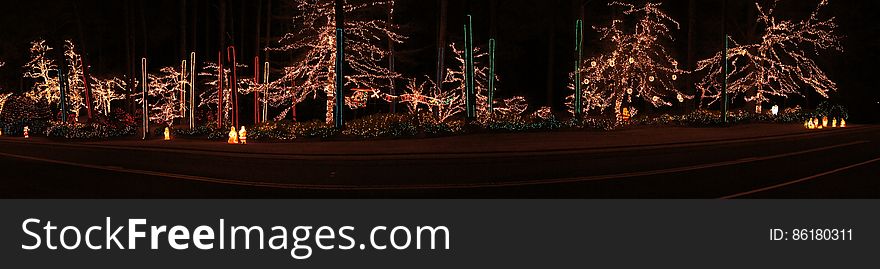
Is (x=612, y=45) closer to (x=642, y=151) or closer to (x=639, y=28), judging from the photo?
(x=639, y=28)

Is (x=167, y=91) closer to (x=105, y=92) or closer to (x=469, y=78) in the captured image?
(x=105, y=92)

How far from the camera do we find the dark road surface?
13617 millimetres

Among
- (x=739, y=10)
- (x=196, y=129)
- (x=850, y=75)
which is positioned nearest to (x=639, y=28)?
(x=739, y=10)

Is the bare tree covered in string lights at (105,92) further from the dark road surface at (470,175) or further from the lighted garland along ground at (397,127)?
the dark road surface at (470,175)

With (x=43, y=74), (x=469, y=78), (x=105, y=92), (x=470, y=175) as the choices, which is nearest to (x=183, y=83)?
(x=469, y=78)

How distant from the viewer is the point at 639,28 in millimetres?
44594

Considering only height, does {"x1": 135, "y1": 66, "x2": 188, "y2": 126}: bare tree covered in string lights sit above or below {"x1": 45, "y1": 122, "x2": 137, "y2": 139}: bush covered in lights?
above

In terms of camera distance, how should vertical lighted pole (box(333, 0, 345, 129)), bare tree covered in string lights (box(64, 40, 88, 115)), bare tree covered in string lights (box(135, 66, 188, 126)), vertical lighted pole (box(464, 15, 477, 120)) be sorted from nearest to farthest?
vertical lighted pole (box(333, 0, 345, 129))
vertical lighted pole (box(464, 15, 477, 120))
bare tree covered in string lights (box(135, 66, 188, 126))
bare tree covered in string lights (box(64, 40, 88, 115))

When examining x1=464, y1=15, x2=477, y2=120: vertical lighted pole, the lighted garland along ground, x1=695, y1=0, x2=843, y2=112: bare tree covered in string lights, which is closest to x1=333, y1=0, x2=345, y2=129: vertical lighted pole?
the lighted garland along ground

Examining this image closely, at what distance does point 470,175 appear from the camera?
17156mm

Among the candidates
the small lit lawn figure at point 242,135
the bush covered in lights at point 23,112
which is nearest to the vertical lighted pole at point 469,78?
the small lit lawn figure at point 242,135

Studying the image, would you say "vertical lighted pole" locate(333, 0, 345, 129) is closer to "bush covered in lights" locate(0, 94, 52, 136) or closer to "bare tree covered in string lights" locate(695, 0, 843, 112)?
"bare tree covered in string lights" locate(695, 0, 843, 112)

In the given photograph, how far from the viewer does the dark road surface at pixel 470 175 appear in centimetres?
1362

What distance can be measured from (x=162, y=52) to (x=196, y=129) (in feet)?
144
